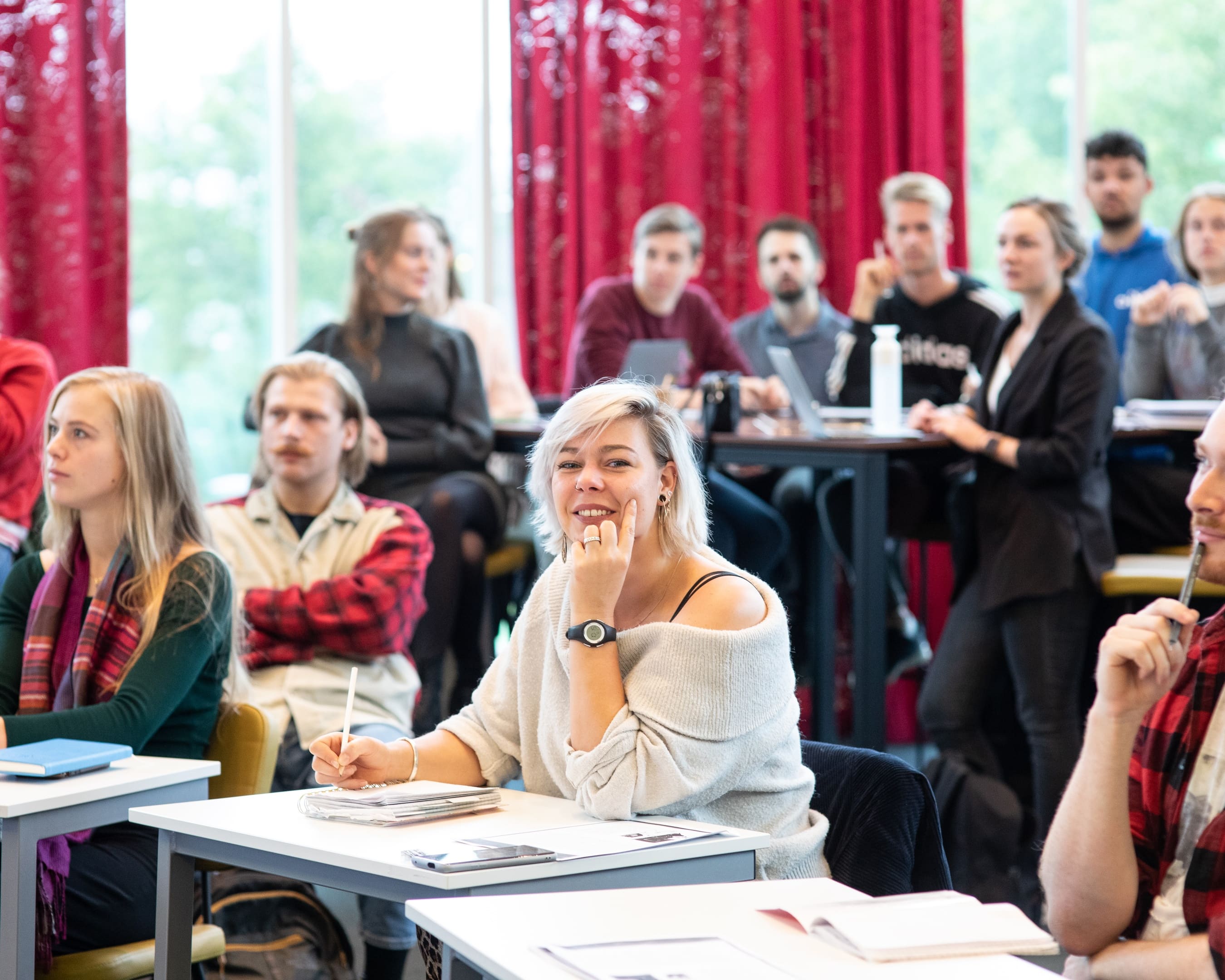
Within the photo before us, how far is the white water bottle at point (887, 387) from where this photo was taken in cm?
360

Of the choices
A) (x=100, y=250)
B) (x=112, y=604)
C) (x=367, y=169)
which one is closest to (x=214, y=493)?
(x=100, y=250)

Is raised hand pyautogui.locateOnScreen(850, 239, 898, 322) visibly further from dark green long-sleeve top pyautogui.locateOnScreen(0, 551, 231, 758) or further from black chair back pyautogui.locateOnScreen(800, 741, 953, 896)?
black chair back pyautogui.locateOnScreen(800, 741, 953, 896)

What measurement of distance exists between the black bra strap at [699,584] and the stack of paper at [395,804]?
320mm

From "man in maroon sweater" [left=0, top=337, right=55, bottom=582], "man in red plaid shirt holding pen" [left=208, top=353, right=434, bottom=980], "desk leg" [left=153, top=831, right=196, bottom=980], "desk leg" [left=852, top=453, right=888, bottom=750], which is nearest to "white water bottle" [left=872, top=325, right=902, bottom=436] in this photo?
"desk leg" [left=852, top=453, right=888, bottom=750]

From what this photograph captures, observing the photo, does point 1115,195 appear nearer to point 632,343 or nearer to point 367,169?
point 632,343

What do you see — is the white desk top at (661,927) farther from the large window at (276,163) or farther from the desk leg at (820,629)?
the large window at (276,163)

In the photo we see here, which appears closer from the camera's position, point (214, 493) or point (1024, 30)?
point (214, 493)

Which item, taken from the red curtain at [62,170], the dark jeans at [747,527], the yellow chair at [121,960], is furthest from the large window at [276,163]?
the yellow chair at [121,960]

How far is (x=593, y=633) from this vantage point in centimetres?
179

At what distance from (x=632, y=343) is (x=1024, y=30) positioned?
2368 mm

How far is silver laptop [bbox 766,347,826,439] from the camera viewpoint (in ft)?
11.4

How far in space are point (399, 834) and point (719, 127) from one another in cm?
410

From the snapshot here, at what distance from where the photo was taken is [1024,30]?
18.3 feet

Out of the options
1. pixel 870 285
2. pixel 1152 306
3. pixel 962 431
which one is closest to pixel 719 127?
pixel 870 285
